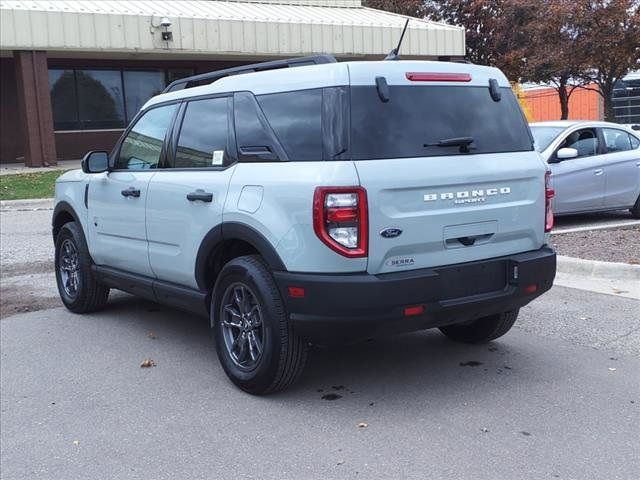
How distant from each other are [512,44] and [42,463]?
2613 centimetres

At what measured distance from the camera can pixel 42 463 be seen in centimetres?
386

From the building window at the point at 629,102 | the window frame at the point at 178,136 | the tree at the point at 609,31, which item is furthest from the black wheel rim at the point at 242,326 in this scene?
the building window at the point at 629,102

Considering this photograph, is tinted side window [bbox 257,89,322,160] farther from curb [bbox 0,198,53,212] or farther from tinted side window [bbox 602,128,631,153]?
curb [bbox 0,198,53,212]

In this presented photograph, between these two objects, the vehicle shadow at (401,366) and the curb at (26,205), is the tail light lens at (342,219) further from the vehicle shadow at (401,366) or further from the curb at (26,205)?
the curb at (26,205)

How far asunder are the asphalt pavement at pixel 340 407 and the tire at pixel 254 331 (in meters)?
0.16

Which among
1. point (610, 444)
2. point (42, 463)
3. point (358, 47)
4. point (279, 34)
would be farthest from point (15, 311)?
→ point (358, 47)

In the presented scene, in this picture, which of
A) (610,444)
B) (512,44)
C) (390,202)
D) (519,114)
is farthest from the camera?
(512,44)

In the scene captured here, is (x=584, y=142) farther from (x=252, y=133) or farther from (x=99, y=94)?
(x=99, y=94)

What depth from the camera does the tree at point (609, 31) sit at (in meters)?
19.9

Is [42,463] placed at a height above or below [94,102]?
below

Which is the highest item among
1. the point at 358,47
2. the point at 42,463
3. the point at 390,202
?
the point at 358,47

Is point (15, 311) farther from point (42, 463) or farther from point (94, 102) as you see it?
point (94, 102)

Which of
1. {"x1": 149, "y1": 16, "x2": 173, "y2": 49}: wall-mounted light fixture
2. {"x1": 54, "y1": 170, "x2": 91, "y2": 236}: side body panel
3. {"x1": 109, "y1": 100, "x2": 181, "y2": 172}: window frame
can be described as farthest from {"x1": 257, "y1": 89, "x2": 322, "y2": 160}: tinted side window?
{"x1": 149, "y1": 16, "x2": 173, "y2": 49}: wall-mounted light fixture

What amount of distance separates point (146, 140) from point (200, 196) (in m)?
1.30
